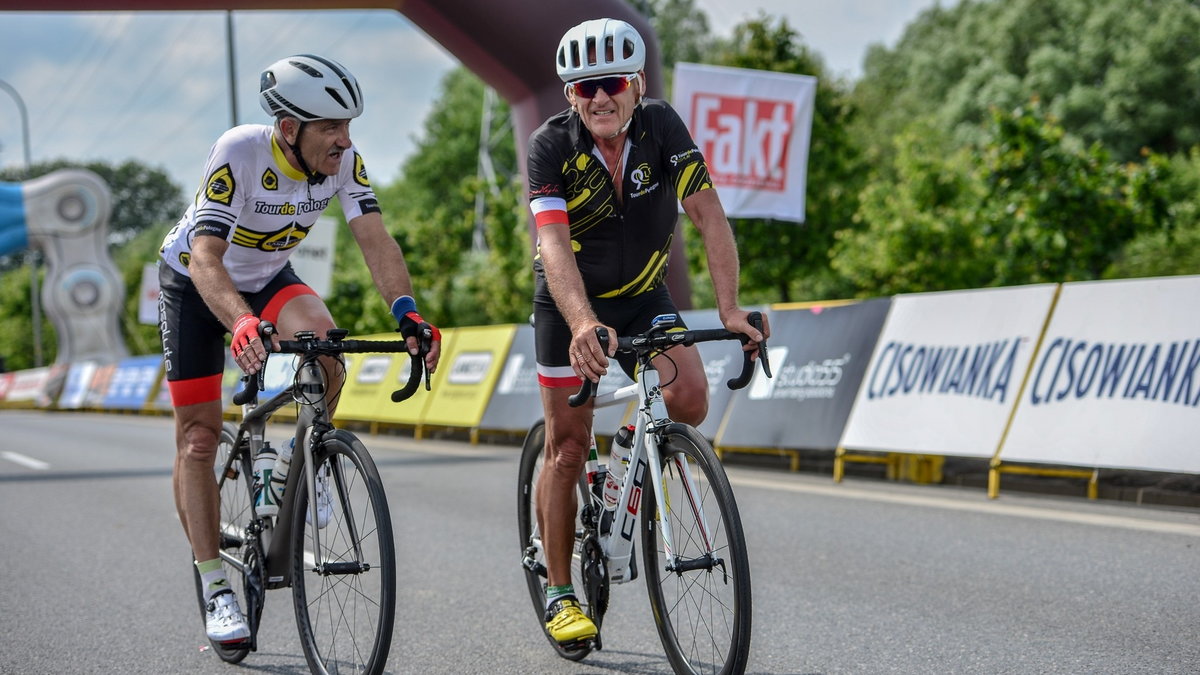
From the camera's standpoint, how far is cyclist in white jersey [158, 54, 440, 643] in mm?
3729

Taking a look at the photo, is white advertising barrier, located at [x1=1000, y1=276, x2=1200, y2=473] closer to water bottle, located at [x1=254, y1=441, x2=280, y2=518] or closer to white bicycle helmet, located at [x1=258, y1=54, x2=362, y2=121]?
water bottle, located at [x1=254, y1=441, x2=280, y2=518]

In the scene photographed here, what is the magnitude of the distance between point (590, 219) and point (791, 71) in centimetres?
2520

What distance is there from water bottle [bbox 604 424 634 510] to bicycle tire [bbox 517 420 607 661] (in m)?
0.24

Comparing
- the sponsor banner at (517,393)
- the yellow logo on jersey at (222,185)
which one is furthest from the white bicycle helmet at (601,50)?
the sponsor banner at (517,393)

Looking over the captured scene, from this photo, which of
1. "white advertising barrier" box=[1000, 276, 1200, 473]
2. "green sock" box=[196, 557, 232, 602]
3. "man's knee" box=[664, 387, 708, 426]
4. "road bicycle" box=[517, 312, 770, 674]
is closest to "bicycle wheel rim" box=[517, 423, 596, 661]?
"road bicycle" box=[517, 312, 770, 674]

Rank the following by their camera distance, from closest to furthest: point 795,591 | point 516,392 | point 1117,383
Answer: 1. point 795,591
2. point 1117,383
3. point 516,392

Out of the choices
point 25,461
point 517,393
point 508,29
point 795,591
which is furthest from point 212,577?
point 25,461

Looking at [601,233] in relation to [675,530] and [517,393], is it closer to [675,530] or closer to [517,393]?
[675,530]

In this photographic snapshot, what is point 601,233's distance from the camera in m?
3.90

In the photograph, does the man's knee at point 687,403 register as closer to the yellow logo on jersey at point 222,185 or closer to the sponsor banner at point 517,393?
A: the yellow logo on jersey at point 222,185

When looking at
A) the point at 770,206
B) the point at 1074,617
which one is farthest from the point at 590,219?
the point at 770,206

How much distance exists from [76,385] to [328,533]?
36512mm

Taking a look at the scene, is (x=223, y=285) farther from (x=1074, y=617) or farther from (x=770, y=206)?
(x=770, y=206)

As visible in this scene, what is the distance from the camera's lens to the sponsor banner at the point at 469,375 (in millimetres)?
14719
